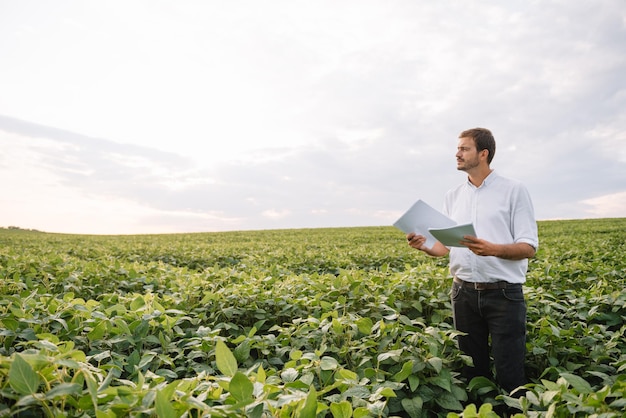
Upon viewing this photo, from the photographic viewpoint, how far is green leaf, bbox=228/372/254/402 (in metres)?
1.48

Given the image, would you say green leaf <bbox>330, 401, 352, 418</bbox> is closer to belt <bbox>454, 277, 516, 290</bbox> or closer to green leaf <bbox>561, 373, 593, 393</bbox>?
green leaf <bbox>561, 373, 593, 393</bbox>

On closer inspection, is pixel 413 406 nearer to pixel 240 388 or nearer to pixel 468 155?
pixel 240 388

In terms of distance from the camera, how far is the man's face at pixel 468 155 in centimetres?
360

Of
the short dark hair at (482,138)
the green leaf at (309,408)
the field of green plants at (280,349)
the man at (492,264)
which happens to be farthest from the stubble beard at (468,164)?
the green leaf at (309,408)

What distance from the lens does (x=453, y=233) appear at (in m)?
3.17

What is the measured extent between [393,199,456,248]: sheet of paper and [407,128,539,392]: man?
26 cm

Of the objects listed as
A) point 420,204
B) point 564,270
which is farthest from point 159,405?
point 564,270

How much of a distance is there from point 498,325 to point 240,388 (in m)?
2.64

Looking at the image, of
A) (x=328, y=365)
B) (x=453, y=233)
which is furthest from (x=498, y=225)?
(x=328, y=365)

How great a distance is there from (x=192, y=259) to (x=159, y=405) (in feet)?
31.8

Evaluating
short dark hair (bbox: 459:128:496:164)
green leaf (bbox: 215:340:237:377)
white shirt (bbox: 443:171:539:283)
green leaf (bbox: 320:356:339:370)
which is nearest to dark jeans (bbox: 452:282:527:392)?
white shirt (bbox: 443:171:539:283)

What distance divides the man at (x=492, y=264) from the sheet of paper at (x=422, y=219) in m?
0.26

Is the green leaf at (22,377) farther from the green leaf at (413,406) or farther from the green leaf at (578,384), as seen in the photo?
the green leaf at (578,384)

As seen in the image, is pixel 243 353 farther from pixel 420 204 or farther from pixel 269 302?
pixel 420 204
